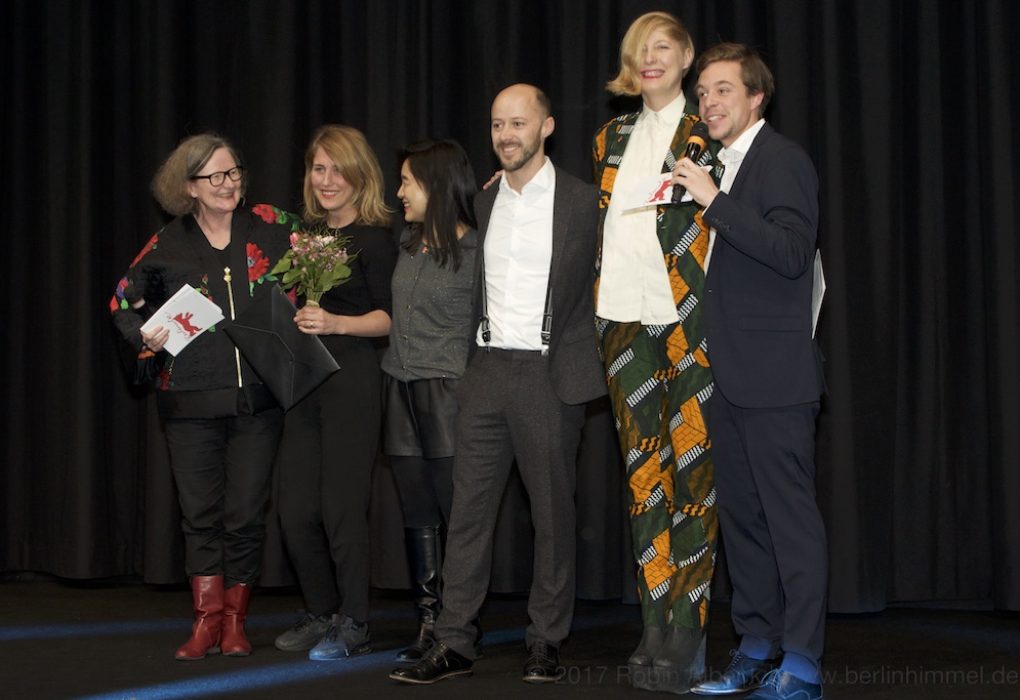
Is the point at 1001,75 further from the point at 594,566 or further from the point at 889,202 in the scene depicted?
the point at 594,566

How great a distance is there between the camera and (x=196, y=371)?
11.9ft

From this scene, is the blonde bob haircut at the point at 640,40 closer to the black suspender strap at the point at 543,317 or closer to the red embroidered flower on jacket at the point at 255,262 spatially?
the black suspender strap at the point at 543,317

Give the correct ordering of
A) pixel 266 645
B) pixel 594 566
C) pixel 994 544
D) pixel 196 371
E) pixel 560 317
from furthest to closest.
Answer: pixel 594 566 < pixel 994 544 < pixel 266 645 < pixel 196 371 < pixel 560 317

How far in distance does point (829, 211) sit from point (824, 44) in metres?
0.66

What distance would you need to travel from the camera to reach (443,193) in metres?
3.60

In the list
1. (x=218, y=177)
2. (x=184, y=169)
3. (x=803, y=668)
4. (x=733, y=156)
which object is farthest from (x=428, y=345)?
(x=803, y=668)

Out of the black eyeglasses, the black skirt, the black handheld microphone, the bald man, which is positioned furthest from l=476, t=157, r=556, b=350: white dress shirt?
the black eyeglasses

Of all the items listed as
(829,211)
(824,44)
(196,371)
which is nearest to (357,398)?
(196,371)

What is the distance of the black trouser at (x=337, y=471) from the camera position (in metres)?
3.70

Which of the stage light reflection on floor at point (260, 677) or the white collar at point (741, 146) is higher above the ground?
the white collar at point (741, 146)

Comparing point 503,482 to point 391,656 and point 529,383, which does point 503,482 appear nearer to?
point 529,383

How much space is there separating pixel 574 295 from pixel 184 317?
4.11 feet

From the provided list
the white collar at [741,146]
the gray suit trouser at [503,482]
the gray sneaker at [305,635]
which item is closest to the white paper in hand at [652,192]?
the white collar at [741,146]

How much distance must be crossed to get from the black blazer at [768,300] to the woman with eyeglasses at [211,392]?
5.00 feet
